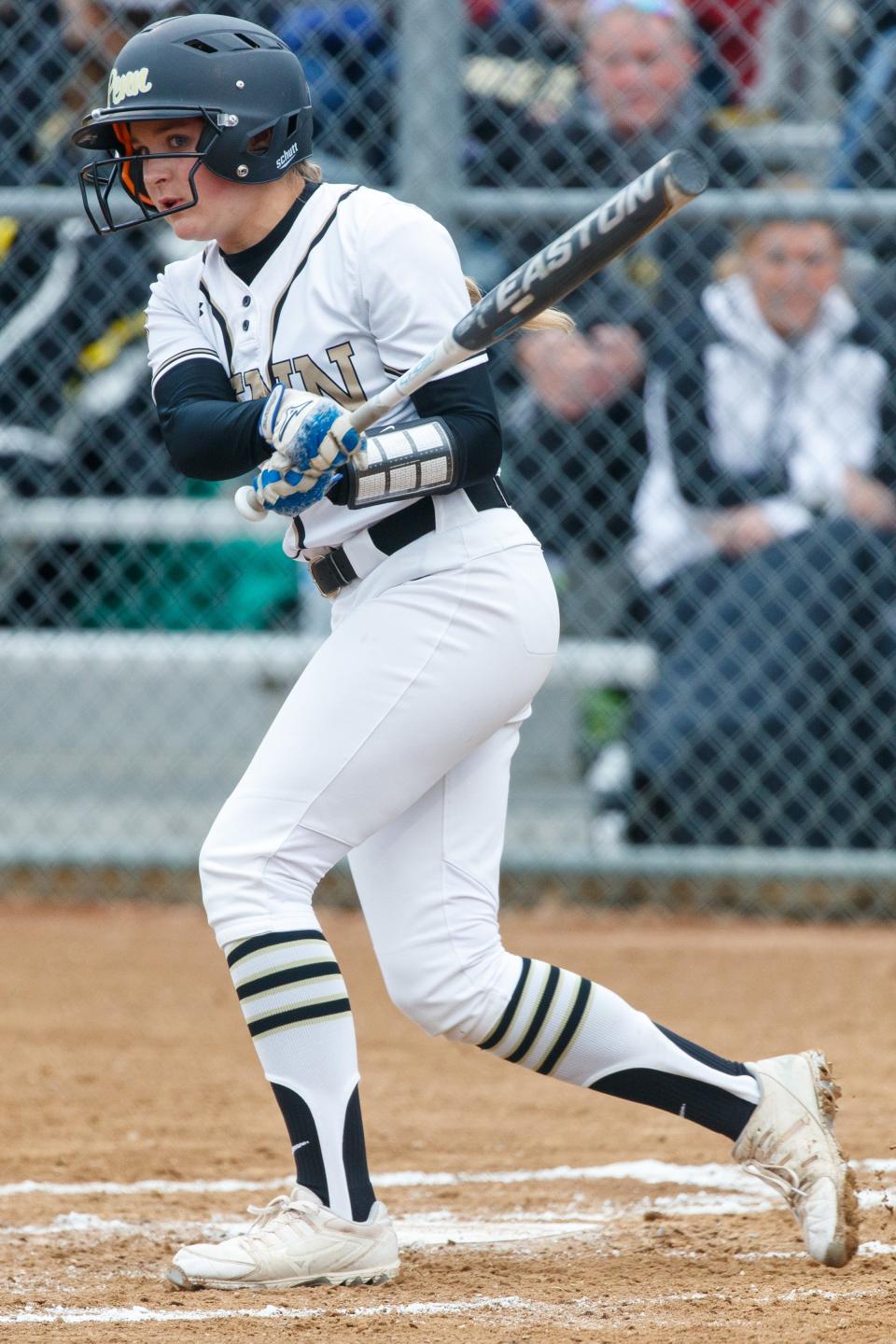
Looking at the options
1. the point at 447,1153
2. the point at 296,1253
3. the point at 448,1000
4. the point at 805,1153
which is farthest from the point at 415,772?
the point at 447,1153

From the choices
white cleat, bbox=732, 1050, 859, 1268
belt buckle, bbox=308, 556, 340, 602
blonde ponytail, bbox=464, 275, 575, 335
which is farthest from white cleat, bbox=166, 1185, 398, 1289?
blonde ponytail, bbox=464, 275, 575, 335

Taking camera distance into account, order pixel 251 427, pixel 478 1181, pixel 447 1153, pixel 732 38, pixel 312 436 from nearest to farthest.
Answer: pixel 312 436 → pixel 251 427 → pixel 478 1181 → pixel 447 1153 → pixel 732 38

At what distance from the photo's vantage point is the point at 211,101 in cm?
247

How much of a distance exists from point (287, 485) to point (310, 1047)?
76 centimetres

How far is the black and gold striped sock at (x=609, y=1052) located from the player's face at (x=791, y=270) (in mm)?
2916

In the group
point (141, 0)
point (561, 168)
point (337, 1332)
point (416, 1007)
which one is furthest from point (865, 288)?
point (337, 1332)

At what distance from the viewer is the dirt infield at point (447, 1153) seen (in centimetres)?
237

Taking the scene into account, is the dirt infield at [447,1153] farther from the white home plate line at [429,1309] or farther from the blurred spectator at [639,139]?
the blurred spectator at [639,139]

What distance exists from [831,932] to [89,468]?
2591mm

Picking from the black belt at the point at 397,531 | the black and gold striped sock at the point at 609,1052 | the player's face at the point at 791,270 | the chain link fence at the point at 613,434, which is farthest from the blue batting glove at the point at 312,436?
the player's face at the point at 791,270

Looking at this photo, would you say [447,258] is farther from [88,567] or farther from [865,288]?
[88,567]

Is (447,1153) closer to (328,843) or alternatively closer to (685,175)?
(328,843)

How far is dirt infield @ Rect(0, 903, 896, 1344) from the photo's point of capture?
237 centimetres

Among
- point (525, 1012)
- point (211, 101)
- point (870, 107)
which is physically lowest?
point (525, 1012)
